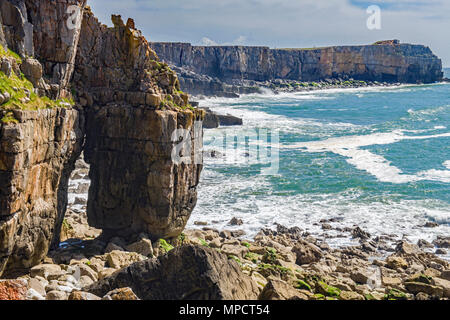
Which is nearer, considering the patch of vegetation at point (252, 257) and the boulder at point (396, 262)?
the patch of vegetation at point (252, 257)

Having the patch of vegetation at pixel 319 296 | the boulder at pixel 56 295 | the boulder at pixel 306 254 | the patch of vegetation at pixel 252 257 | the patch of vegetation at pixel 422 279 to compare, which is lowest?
the boulder at pixel 306 254

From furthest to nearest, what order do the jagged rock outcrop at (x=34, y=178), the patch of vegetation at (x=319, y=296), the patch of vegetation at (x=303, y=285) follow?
1. the patch of vegetation at (x=303, y=285)
2. the jagged rock outcrop at (x=34, y=178)
3. the patch of vegetation at (x=319, y=296)

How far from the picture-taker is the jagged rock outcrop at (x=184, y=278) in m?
10.8

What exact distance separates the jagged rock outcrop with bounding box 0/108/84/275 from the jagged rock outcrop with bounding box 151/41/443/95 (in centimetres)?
12272

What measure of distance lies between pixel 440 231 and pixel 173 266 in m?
21.4

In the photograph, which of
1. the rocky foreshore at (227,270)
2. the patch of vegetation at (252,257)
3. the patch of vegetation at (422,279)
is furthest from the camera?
the patch of vegetation at (252,257)

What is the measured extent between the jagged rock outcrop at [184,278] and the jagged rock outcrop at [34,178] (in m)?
4.00

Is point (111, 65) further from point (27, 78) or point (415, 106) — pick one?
point (415, 106)

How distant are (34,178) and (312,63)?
145737 mm

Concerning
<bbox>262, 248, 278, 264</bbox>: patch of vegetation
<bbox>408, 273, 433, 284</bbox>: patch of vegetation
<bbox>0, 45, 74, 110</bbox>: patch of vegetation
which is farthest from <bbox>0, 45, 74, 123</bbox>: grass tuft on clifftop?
<bbox>408, 273, 433, 284</bbox>: patch of vegetation

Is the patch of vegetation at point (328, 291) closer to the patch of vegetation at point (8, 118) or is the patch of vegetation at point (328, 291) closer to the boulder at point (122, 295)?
the boulder at point (122, 295)

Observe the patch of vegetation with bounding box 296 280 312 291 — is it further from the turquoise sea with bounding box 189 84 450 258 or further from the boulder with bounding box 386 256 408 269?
the turquoise sea with bounding box 189 84 450 258

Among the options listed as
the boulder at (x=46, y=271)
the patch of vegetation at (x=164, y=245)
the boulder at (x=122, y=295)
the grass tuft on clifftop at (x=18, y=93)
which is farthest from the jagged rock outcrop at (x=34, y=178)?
the boulder at (x=122, y=295)
